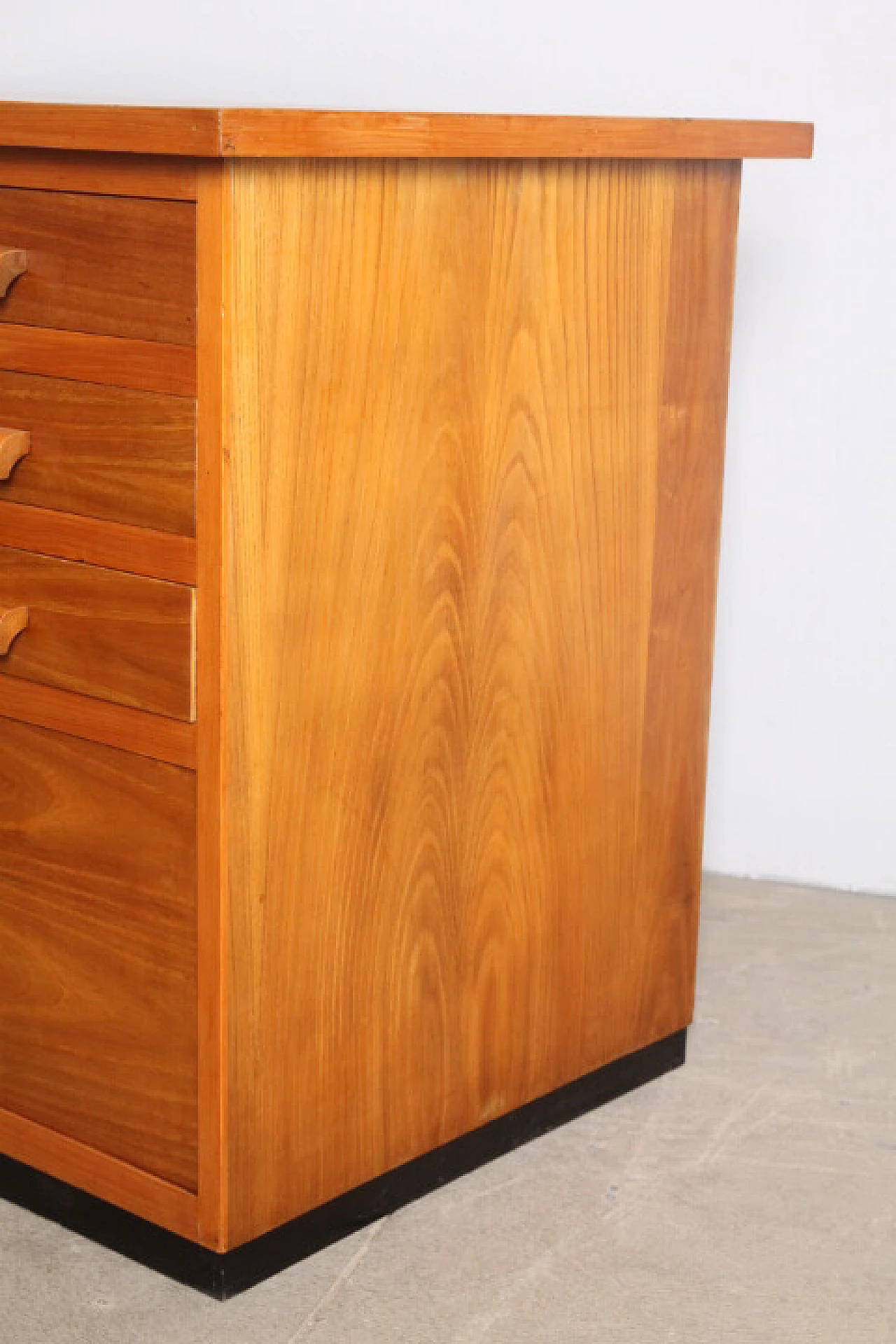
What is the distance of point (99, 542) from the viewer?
4.50ft

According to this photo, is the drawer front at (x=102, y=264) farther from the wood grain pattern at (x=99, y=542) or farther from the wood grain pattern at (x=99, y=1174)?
the wood grain pattern at (x=99, y=1174)

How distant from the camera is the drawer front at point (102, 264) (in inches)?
50.5

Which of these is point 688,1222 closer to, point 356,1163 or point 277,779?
point 356,1163

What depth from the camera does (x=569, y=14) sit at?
7.26 feet

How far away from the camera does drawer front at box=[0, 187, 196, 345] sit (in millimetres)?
1282

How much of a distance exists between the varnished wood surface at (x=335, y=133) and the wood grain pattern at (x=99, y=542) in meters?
0.25

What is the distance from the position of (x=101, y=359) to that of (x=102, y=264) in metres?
0.06

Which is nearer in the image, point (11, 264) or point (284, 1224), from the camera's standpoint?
point (11, 264)

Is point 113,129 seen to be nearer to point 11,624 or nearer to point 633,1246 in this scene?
point 11,624

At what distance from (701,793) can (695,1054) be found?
268 mm

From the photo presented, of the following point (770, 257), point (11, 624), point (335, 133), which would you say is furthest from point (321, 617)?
point (770, 257)

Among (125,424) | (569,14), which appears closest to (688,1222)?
(125,424)

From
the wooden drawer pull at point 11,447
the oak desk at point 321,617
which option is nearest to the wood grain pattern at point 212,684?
the oak desk at point 321,617

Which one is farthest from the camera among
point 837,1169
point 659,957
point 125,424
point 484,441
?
point 659,957
